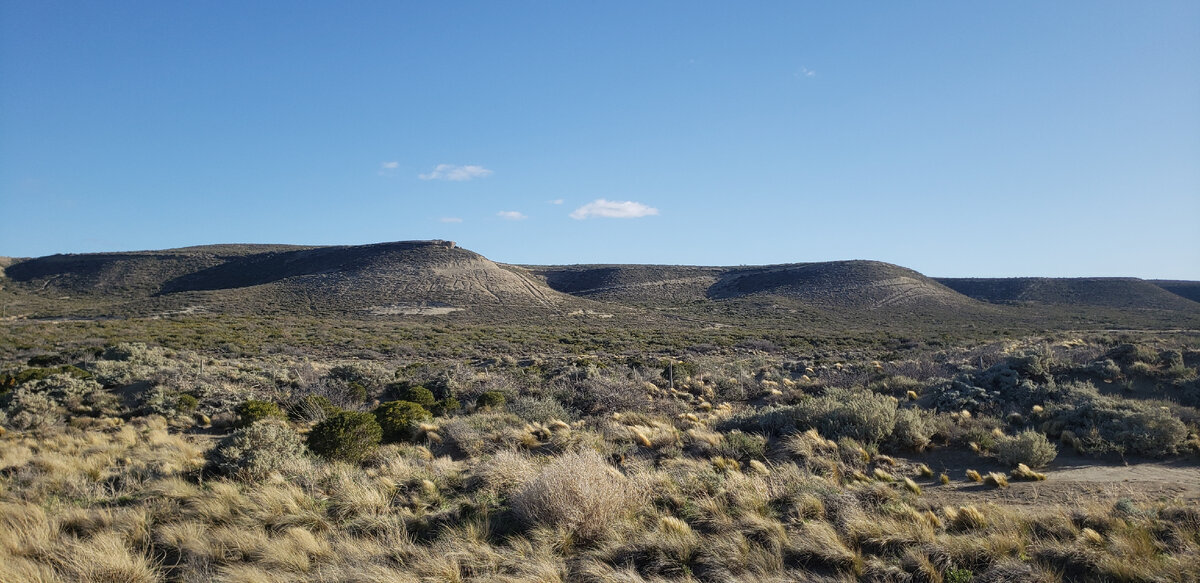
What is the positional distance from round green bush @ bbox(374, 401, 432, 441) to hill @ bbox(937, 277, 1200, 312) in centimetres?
9147

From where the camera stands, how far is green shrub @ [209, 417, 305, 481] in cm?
683

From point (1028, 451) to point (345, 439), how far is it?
9409 millimetres

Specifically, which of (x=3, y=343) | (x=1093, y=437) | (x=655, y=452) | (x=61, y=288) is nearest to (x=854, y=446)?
(x=655, y=452)

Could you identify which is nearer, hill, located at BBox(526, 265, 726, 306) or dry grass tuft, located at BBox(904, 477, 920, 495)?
dry grass tuft, located at BBox(904, 477, 920, 495)

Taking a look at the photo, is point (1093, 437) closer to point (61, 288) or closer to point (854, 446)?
point (854, 446)

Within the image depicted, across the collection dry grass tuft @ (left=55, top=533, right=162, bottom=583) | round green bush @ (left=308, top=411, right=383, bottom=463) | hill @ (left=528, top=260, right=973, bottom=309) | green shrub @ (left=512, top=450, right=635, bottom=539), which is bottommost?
round green bush @ (left=308, top=411, right=383, bottom=463)

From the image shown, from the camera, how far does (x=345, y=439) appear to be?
8.21 m

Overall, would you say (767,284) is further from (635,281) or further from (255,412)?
(255,412)

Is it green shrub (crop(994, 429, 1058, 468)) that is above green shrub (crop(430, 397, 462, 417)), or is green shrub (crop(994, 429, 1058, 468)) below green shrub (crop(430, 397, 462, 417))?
above

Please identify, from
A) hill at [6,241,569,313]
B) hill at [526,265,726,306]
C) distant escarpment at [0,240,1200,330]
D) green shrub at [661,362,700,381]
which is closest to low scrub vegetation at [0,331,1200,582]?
green shrub at [661,362,700,381]

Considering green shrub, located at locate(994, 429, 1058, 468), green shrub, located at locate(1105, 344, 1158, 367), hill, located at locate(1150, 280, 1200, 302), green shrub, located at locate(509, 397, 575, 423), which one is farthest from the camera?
hill, located at locate(1150, 280, 1200, 302)

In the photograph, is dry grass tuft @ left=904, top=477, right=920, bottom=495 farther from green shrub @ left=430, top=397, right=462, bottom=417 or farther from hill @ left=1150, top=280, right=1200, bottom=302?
hill @ left=1150, top=280, right=1200, bottom=302

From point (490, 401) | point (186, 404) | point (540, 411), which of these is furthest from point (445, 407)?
point (186, 404)

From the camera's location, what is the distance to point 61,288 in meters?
72.1
